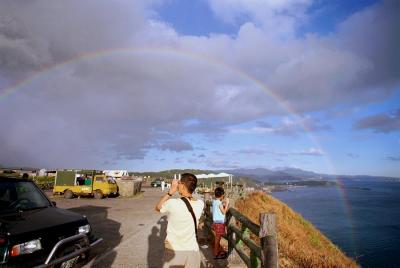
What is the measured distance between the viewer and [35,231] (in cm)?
479

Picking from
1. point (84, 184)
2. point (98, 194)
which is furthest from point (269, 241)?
point (84, 184)

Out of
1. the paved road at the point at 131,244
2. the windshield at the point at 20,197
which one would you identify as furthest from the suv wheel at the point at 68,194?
the windshield at the point at 20,197

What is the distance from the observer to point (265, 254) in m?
4.46

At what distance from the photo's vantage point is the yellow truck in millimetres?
27578

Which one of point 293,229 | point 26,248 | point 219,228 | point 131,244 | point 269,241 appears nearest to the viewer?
point 269,241

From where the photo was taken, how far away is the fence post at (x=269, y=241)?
14.4ft

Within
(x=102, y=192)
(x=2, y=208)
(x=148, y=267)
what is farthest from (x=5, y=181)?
(x=102, y=192)

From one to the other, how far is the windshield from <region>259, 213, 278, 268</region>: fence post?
4.30m

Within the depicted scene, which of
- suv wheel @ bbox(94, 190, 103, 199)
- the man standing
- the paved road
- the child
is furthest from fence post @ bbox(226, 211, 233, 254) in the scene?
suv wheel @ bbox(94, 190, 103, 199)

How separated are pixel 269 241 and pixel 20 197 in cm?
474

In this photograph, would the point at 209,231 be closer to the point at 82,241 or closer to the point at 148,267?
the point at 148,267

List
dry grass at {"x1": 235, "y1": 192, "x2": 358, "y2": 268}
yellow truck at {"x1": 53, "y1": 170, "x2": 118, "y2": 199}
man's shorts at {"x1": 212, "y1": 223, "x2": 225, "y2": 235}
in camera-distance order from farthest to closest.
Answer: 1. yellow truck at {"x1": 53, "y1": 170, "x2": 118, "y2": 199}
2. dry grass at {"x1": 235, "y1": 192, "x2": 358, "y2": 268}
3. man's shorts at {"x1": 212, "y1": 223, "x2": 225, "y2": 235}

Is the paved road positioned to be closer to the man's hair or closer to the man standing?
the man standing

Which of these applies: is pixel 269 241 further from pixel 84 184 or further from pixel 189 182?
pixel 84 184
